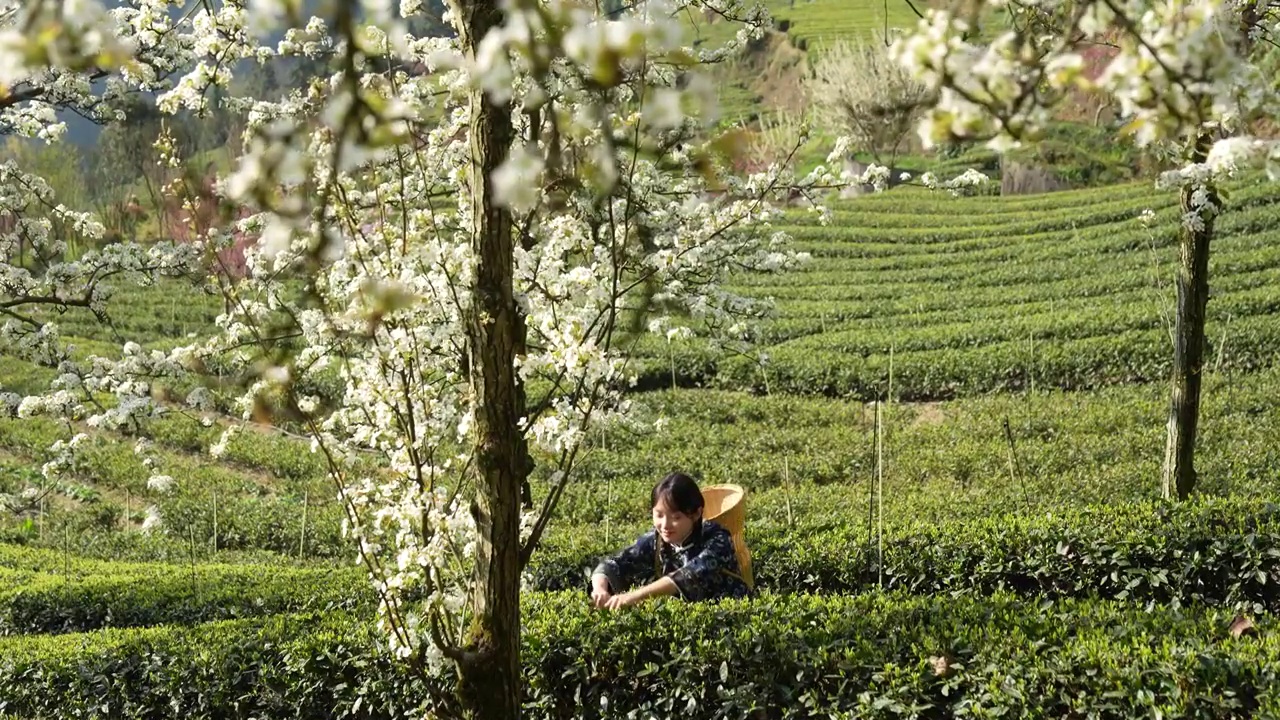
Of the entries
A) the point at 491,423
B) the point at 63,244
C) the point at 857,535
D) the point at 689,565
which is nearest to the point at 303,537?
the point at 63,244

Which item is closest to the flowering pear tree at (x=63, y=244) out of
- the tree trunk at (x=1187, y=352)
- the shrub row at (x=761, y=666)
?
the shrub row at (x=761, y=666)

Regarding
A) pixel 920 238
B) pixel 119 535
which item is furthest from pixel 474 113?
pixel 920 238

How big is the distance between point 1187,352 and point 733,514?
11.3 ft

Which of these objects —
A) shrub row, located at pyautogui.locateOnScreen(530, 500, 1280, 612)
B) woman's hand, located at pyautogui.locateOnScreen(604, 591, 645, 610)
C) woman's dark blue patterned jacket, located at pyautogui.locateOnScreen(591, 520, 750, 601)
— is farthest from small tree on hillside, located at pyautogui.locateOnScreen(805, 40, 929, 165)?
woman's hand, located at pyautogui.locateOnScreen(604, 591, 645, 610)

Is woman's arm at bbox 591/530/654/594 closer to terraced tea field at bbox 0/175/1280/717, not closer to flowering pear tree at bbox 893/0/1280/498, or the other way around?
terraced tea field at bbox 0/175/1280/717

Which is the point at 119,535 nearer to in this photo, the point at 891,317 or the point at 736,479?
the point at 736,479

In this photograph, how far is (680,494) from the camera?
189 inches

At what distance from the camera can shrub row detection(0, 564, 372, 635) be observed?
760cm

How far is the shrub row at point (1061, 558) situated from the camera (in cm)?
543

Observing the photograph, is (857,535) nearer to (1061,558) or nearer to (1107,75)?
(1061,558)

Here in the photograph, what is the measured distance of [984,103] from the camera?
168 centimetres

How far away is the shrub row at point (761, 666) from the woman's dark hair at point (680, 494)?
458mm

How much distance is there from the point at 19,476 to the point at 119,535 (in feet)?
10.7

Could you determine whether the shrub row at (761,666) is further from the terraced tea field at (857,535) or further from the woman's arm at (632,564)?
the woman's arm at (632,564)
